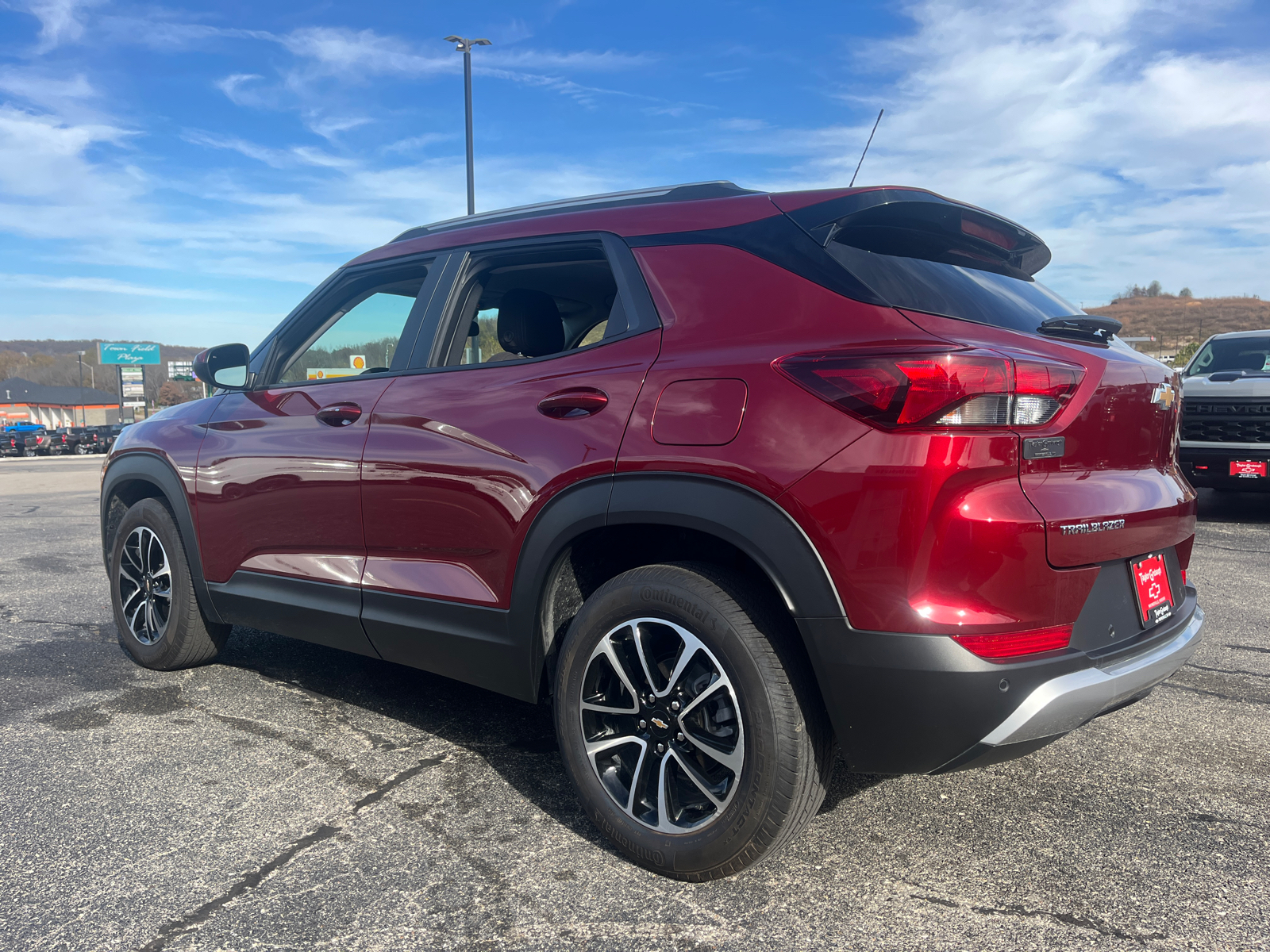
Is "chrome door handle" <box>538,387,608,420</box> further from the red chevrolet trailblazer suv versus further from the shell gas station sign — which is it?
the shell gas station sign

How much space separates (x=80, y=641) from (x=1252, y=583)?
23.1ft

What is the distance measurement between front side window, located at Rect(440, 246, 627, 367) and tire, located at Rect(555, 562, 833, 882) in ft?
3.48

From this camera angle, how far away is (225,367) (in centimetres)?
392

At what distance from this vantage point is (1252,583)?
6.07m

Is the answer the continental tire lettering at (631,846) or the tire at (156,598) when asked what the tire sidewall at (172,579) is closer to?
the tire at (156,598)

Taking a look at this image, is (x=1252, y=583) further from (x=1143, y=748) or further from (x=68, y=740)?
(x=68, y=740)

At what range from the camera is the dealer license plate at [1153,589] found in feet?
7.93

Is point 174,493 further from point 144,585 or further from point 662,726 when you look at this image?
point 662,726

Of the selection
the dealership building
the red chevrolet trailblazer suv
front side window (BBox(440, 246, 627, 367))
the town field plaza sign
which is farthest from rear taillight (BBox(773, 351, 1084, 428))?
the dealership building

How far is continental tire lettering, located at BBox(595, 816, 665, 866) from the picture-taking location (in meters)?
2.41

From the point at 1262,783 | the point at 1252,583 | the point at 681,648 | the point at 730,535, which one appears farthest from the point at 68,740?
the point at 1252,583

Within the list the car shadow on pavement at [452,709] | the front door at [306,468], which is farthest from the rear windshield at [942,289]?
the front door at [306,468]

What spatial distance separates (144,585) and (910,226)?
3686mm

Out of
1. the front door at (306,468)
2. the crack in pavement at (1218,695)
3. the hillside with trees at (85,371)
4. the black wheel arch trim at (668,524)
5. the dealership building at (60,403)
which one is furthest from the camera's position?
the hillside with trees at (85,371)
